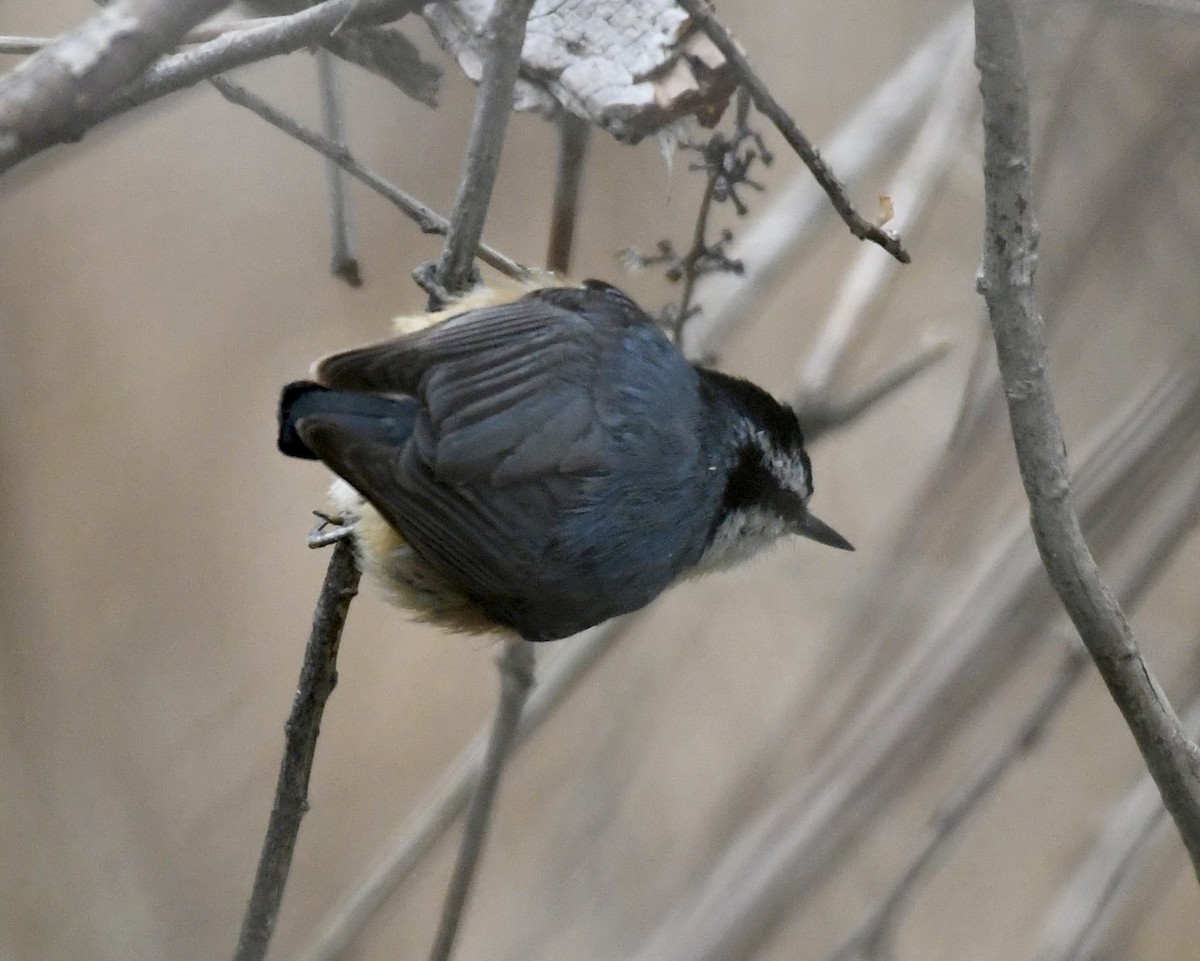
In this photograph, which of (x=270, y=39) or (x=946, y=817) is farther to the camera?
(x=946, y=817)

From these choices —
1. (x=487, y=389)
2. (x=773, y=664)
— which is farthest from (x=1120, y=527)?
(x=773, y=664)

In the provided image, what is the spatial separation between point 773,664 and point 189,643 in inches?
54.7

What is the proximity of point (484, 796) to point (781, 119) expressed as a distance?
857mm

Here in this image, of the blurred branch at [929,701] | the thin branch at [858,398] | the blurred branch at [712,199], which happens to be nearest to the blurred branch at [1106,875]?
the blurred branch at [929,701]

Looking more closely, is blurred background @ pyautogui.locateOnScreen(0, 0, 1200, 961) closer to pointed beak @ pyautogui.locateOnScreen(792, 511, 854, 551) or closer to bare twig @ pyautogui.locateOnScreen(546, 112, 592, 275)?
pointed beak @ pyautogui.locateOnScreen(792, 511, 854, 551)

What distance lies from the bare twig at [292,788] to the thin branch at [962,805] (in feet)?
2.24

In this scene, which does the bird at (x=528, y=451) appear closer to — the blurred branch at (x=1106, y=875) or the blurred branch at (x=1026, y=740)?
the blurred branch at (x=1026, y=740)

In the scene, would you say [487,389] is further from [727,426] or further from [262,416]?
[262,416]

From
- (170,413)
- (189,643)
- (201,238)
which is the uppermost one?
(201,238)

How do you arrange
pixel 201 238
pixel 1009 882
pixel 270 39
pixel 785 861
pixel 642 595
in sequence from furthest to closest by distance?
pixel 1009 882 → pixel 201 238 → pixel 642 595 → pixel 785 861 → pixel 270 39

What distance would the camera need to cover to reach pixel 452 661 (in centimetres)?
299

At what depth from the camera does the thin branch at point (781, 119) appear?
98 centimetres

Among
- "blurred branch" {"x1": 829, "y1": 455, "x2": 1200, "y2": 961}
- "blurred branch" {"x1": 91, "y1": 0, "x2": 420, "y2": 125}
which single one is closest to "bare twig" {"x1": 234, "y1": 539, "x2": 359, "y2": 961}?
"blurred branch" {"x1": 91, "y1": 0, "x2": 420, "y2": 125}

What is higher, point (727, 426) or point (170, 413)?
point (727, 426)
